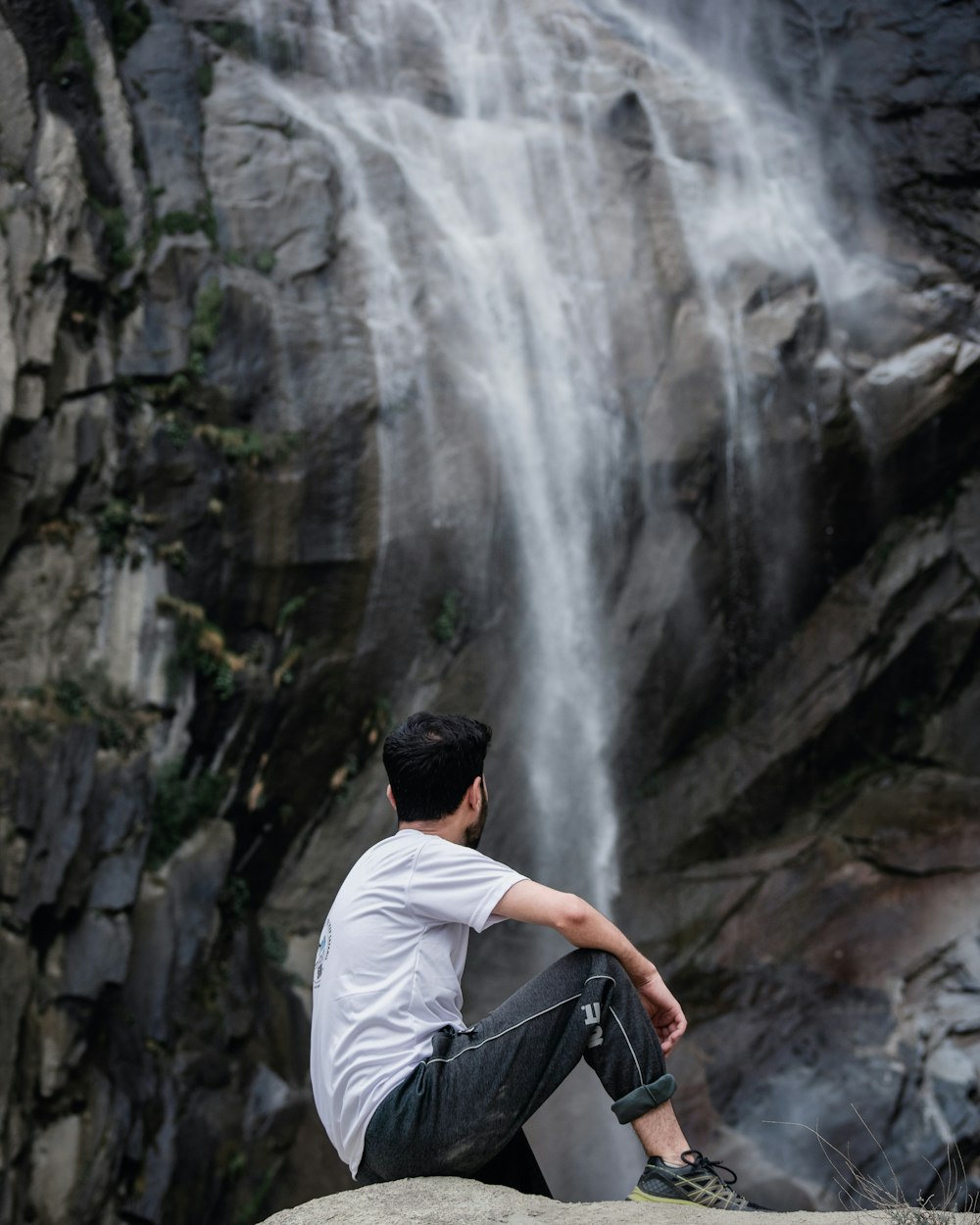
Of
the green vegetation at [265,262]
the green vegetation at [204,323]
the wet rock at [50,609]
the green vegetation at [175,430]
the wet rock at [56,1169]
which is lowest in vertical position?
the wet rock at [56,1169]

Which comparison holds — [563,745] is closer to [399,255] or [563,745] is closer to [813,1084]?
[813,1084]

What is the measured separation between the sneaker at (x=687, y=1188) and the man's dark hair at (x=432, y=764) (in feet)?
3.21

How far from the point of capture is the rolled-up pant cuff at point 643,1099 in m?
2.69

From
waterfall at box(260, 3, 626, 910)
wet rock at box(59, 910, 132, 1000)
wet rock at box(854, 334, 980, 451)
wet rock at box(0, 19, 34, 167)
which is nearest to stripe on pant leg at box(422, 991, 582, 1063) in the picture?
wet rock at box(59, 910, 132, 1000)

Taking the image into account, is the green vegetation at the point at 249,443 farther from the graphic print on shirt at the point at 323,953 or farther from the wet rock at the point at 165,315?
the graphic print on shirt at the point at 323,953

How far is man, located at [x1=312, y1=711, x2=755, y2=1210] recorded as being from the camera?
2.68 m

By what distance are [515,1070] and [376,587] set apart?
22.0ft

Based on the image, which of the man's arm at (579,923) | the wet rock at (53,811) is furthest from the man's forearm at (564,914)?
the wet rock at (53,811)

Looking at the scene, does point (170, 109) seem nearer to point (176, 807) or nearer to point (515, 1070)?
point (176, 807)

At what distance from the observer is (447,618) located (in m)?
9.52

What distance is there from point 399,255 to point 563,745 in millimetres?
4548

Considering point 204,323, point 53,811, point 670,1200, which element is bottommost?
point 53,811

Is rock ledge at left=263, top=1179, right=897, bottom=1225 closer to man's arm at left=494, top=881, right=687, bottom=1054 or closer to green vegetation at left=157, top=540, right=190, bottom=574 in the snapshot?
man's arm at left=494, top=881, right=687, bottom=1054

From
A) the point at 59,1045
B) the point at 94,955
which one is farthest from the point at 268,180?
the point at 59,1045
